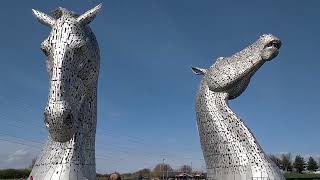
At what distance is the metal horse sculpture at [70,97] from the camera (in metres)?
4.89

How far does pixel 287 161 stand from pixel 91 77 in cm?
8142

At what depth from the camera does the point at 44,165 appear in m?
5.91

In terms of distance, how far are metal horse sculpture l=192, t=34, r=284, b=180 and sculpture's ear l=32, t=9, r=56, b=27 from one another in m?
4.27

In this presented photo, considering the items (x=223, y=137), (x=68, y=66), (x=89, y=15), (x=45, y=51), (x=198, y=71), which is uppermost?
(x=198, y=71)

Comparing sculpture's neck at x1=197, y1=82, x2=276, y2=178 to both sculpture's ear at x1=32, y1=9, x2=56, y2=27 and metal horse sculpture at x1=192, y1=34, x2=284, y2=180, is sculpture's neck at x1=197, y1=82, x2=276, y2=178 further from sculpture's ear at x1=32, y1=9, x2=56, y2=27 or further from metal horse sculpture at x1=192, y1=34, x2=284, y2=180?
sculpture's ear at x1=32, y1=9, x2=56, y2=27

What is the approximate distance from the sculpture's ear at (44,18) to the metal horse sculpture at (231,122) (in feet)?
14.0

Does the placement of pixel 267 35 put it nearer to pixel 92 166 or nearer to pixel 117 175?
pixel 92 166

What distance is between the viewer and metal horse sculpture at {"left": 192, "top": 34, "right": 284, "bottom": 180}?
26.9ft

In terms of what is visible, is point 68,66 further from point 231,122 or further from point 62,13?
point 231,122


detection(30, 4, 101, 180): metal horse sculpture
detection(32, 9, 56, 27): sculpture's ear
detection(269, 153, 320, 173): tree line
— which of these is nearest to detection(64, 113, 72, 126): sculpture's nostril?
detection(30, 4, 101, 180): metal horse sculpture

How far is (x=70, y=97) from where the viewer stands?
5.14 meters

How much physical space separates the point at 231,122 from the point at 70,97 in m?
4.49

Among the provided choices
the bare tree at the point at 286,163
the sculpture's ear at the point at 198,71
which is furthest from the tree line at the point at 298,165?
the sculpture's ear at the point at 198,71

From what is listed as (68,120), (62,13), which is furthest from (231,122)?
(68,120)
